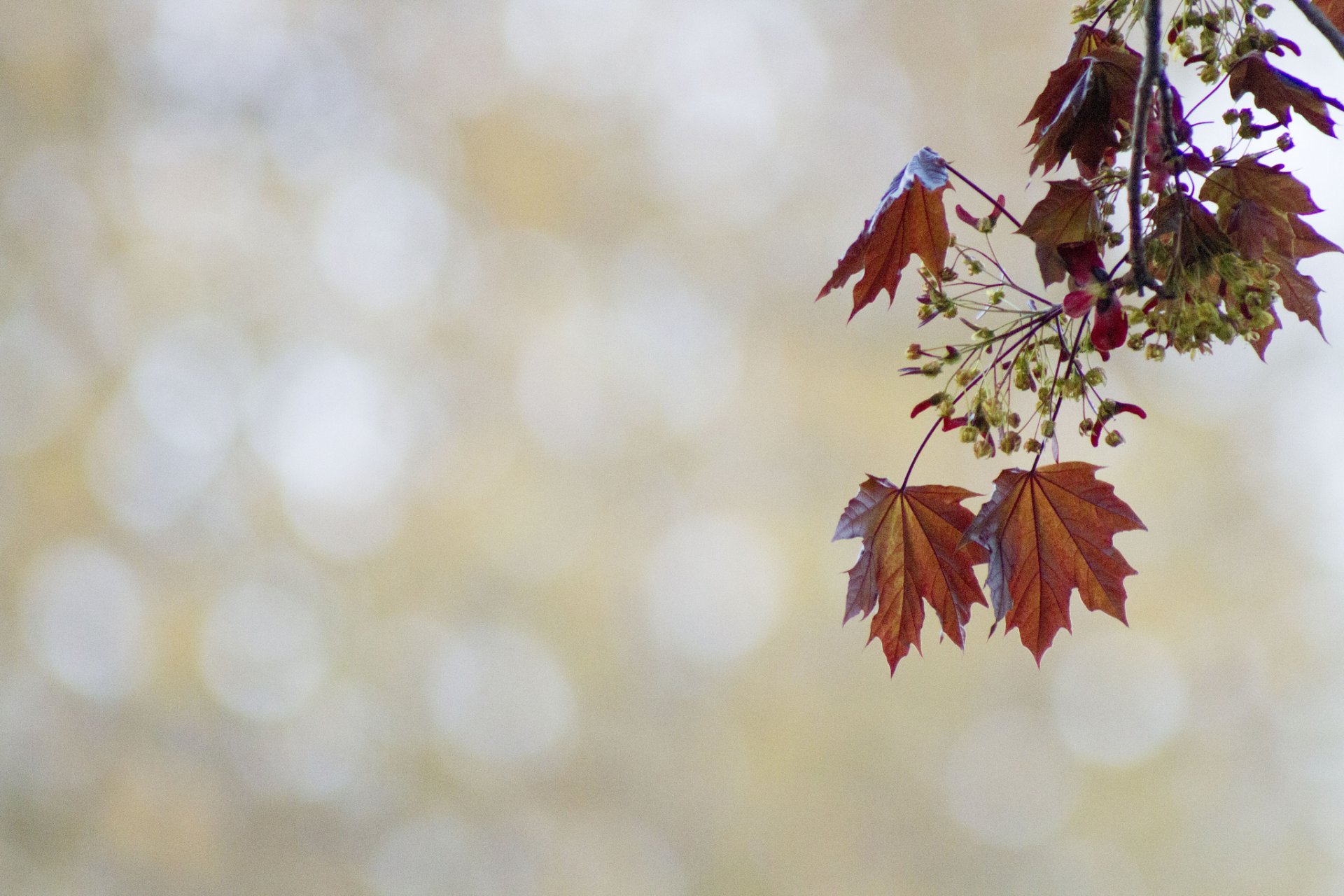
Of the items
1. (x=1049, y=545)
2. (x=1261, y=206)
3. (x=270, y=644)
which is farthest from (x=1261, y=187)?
(x=270, y=644)

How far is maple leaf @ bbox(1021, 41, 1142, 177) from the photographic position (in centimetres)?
65

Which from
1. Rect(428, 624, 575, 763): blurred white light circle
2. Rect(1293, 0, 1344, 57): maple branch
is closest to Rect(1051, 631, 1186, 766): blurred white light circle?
Rect(428, 624, 575, 763): blurred white light circle

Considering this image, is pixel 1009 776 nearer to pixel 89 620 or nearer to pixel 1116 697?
pixel 1116 697

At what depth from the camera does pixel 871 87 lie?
2.84 m

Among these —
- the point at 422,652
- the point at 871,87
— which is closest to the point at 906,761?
the point at 422,652

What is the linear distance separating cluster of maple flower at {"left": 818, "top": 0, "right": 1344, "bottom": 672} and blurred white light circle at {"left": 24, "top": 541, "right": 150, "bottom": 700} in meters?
2.36

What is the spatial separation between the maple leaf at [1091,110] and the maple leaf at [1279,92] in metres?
0.06

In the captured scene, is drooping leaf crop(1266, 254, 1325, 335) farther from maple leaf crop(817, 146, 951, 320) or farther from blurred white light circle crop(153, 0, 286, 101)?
blurred white light circle crop(153, 0, 286, 101)

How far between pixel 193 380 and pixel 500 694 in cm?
113

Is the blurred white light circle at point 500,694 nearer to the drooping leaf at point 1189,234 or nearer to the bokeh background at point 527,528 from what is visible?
the bokeh background at point 527,528

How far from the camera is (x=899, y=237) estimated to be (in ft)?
2.38

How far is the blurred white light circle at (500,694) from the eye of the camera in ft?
8.77

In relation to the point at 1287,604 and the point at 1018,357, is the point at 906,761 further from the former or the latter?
the point at 1018,357

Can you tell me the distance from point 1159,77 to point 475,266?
2440 mm
